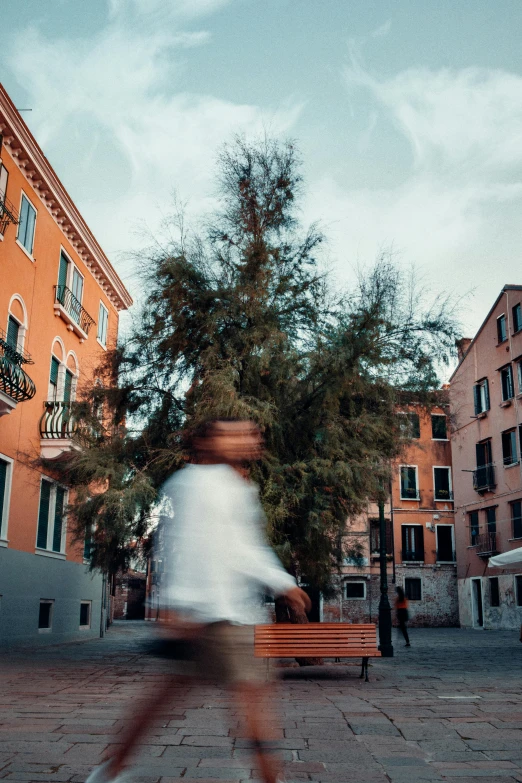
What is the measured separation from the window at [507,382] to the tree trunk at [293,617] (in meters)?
24.1

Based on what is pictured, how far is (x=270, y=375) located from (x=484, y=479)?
26.0 metres

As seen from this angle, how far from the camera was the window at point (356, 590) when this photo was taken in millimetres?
39594

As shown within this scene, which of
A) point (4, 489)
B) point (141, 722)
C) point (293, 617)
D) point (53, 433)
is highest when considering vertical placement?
point (53, 433)

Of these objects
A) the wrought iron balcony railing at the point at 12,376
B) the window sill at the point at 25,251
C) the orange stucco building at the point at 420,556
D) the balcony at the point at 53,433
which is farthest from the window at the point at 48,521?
the orange stucco building at the point at 420,556

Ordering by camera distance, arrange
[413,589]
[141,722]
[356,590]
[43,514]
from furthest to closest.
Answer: [413,589] → [356,590] → [43,514] → [141,722]

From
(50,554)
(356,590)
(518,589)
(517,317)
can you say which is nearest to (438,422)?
(50,554)

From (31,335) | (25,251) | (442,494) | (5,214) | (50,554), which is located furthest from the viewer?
(442,494)

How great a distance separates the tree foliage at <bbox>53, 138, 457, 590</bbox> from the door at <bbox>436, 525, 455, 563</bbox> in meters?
28.0

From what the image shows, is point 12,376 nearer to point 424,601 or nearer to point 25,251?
point 25,251

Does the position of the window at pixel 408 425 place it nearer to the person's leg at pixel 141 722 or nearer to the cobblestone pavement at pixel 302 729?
the cobblestone pavement at pixel 302 729

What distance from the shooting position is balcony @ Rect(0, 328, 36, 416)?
49.4 feet

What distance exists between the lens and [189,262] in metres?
14.9

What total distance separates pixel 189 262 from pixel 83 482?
4672 mm

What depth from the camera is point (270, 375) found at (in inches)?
551
